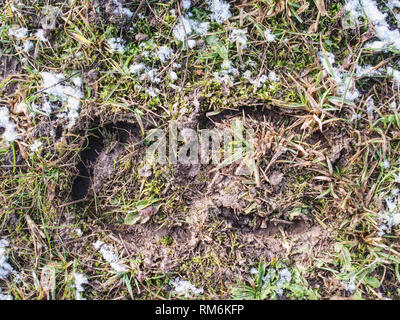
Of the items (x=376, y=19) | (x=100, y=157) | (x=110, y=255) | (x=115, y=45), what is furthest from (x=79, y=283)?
(x=376, y=19)

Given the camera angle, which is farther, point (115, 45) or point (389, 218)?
point (115, 45)

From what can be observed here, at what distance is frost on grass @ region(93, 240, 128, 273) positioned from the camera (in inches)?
79.6

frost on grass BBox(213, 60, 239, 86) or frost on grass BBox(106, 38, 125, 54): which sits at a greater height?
frost on grass BBox(106, 38, 125, 54)

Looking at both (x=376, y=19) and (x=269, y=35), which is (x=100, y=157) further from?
(x=376, y=19)

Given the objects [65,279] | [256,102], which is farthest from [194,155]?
[65,279]

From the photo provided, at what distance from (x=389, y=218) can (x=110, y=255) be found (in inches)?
63.7

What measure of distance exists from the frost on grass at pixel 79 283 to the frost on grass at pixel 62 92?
3.02 feet

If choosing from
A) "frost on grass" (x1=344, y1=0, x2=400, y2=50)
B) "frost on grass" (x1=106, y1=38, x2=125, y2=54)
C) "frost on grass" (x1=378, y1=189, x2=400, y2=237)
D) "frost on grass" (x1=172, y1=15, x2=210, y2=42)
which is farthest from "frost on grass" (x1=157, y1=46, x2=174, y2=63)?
"frost on grass" (x1=378, y1=189, x2=400, y2=237)

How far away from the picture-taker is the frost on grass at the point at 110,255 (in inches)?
79.6

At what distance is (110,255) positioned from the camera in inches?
80.4

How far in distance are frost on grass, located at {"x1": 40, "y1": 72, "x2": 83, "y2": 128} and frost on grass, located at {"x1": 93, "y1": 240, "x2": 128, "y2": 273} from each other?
2.52 feet

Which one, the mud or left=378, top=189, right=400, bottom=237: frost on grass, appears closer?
left=378, top=189, right=400, bottom=237: frost on grass

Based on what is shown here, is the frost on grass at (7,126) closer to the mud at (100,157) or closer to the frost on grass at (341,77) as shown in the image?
the mud at (100,157)

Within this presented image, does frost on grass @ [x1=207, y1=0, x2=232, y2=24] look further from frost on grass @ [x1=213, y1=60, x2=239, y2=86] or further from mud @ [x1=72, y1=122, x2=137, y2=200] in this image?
mud @ [x1=72, y1=122, x2=137, y2=200]
